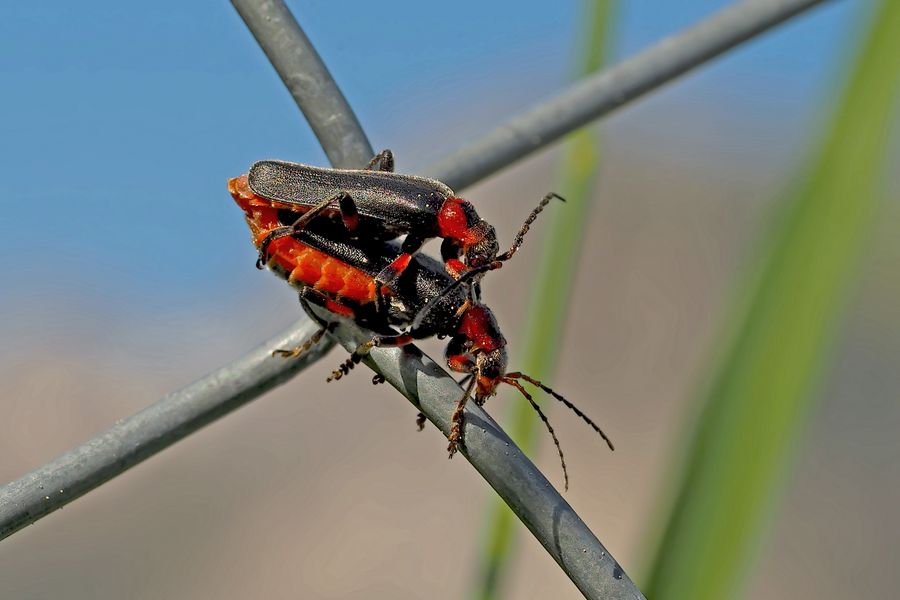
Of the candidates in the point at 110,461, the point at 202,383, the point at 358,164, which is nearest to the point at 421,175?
the point at 358,164

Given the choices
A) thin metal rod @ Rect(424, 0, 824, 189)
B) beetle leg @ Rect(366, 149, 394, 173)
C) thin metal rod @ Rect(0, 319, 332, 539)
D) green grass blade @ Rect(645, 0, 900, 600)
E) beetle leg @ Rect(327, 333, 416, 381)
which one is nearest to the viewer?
green grass blade @ Rect(645, 0, 900, 600)

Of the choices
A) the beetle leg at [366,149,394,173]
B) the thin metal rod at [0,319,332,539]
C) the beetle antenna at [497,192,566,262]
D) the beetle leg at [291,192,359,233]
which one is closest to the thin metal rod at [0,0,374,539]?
the thin metal rod at [0,319,332,539]

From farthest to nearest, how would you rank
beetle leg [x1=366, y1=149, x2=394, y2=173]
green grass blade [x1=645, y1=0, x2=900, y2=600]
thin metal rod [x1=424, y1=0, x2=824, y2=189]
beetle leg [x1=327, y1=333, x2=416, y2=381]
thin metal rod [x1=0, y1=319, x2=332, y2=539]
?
beetle leg [x1=366, y1=149, x2=394, y2=173] < thin metal rod [x1=424, y1=0, x2=824, y2=189] < beetle leg [x1=327, y1=333, x2=416, y2=381] < thin metal rod [x1=0, y1=319, x2=332, y2=539] < green grass blade [x1=645, y1=0, x2=900, y2=600]

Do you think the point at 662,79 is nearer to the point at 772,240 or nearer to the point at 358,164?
the point at 358,164

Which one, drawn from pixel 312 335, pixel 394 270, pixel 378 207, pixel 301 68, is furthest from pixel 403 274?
pixel 301 68

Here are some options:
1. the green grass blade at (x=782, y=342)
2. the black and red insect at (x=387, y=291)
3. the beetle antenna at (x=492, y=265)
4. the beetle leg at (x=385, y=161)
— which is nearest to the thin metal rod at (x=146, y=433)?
the black and red insect at (x=387, y=291)

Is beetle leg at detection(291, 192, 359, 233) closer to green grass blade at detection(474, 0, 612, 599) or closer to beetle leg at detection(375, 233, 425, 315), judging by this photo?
beetle leg at detection(375, 233, 425, 315)
